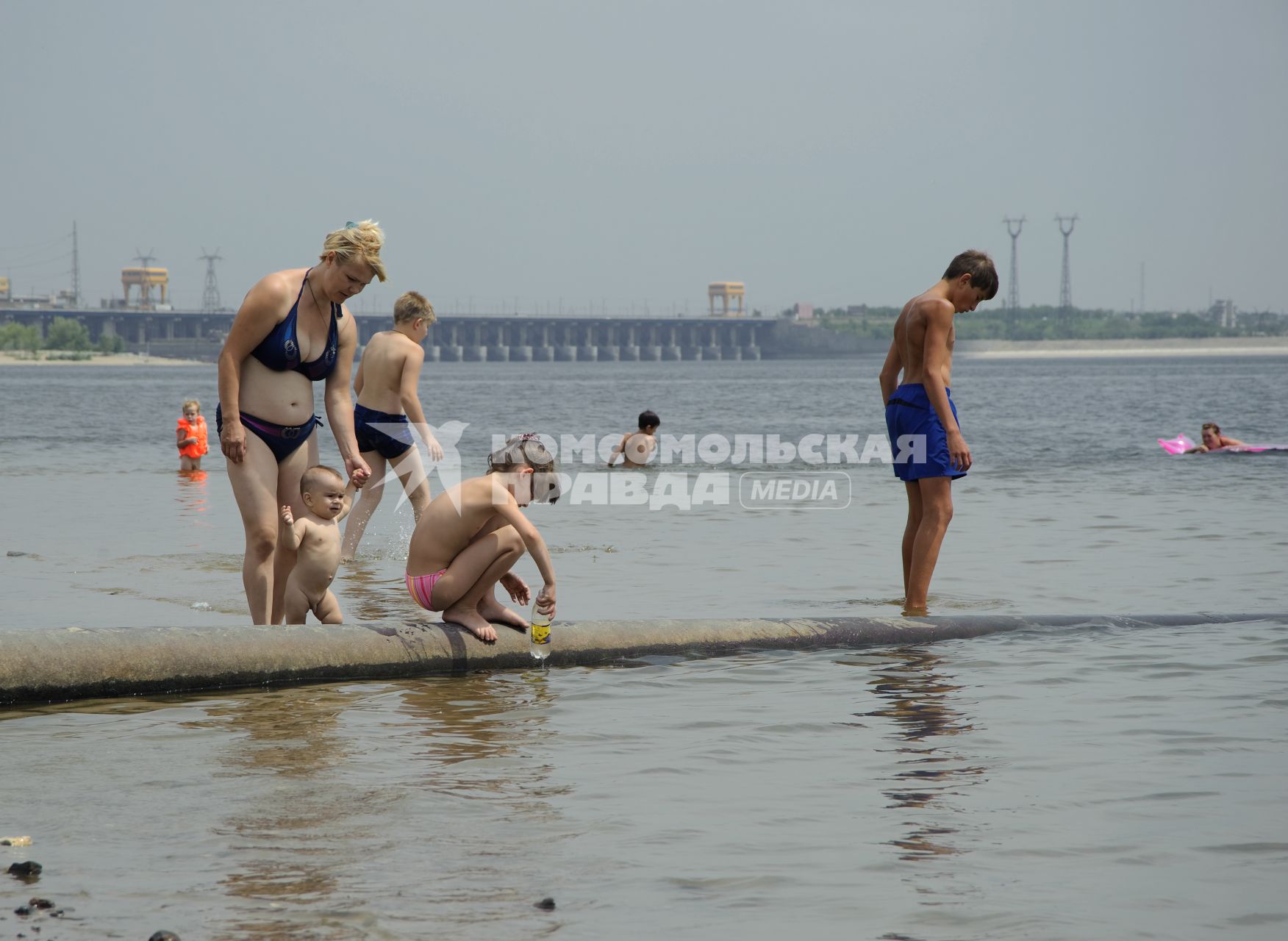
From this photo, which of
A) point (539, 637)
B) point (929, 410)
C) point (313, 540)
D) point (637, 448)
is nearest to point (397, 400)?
point (313, 540)

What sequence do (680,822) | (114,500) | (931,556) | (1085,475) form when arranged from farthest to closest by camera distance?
(1085,475), (114,500), (931,556), (680,822)

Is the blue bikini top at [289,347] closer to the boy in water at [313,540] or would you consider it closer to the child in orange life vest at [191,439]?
the boy in water at [313,540]

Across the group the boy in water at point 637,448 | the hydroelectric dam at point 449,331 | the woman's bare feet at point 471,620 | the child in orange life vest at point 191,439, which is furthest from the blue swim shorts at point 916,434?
the hydroelectric dam at point 449,331

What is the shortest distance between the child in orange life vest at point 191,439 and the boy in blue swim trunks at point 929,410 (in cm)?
1239

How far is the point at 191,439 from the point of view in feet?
60.7

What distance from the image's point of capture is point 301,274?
6.20 metres

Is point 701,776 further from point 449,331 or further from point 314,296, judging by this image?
point 449,331

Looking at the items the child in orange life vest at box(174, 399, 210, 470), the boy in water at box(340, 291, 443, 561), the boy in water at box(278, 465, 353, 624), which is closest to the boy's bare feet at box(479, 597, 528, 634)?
the boy in water at box(278, 465, 353, 624)

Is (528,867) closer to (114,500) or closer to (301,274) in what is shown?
(301,274)

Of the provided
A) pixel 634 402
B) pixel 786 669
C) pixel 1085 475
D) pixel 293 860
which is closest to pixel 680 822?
pixel 293 860

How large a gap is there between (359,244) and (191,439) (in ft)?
43.5

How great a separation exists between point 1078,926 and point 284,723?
3.07m

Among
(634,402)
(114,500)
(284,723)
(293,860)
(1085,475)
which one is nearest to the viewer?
(293,860)

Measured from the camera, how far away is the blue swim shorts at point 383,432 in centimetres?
948
